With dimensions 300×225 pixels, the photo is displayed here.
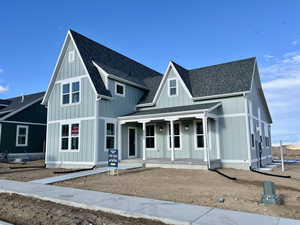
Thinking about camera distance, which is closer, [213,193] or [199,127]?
[213,193]

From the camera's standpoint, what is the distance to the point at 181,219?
4375 mm

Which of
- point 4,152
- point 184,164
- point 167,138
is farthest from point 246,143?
point 4,152

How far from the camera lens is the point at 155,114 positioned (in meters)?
14.0

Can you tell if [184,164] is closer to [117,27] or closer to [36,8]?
[117,27]

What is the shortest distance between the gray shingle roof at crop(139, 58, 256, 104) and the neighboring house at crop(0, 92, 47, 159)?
12.9 m

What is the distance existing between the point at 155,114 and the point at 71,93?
20.7 ft

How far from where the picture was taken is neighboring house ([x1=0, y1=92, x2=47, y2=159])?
20391 millimetres

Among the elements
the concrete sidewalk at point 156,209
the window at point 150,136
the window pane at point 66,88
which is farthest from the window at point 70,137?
the concrete sidewalk at point 156,209

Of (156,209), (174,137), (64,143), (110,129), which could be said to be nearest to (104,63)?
(110,129)

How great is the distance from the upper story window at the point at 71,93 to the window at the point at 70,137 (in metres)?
1.72

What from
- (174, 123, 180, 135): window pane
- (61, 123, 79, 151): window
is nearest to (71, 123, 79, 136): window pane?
(61, 123, 79, 151): window

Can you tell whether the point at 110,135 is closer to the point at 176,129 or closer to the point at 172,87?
the point at 176,129

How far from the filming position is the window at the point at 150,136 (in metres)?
16.2

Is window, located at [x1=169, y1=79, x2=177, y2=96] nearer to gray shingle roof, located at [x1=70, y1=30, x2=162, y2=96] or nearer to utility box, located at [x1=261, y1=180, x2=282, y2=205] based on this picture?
gray shingle roof, located at [x1=70, y1=30, x2=162, y2=96]
